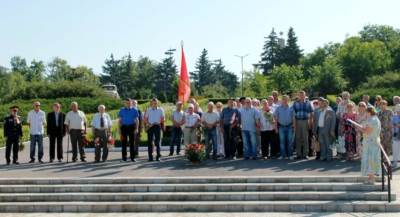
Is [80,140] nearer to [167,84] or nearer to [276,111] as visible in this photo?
[276,111]

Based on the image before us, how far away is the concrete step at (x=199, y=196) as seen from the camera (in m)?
9.23

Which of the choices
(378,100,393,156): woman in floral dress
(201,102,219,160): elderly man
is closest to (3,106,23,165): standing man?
(201,102,219,160): elderly man

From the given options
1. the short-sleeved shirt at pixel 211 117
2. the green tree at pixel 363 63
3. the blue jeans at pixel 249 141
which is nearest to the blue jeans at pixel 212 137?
the short-sleeved shirt at pixel 211 117

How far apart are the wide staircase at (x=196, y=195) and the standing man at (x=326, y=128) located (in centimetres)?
268

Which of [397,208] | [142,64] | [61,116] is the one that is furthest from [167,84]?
[397,208]

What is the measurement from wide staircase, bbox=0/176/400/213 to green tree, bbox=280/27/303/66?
218ft

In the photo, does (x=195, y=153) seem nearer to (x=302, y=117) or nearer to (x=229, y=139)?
(x=229, y=139)

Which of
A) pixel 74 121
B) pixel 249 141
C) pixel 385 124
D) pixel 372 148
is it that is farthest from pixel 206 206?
pixel 385 124

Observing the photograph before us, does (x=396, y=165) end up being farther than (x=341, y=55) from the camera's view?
No

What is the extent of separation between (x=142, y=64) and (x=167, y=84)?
27293 millimetres

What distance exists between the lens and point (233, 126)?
1337 centimetres

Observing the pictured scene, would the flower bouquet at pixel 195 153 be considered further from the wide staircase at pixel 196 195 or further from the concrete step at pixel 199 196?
the concrete step at pixel 199 196

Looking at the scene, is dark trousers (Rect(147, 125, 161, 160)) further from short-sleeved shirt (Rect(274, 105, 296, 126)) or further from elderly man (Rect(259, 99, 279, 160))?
short-sleeved shirt (Rect(274, 105, 296, 126))

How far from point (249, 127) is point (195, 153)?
1.89 metres
